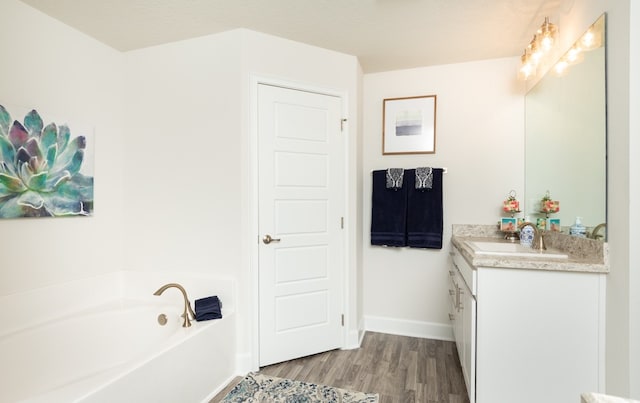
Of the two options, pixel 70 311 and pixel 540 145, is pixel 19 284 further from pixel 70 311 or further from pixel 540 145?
pixel 540 145

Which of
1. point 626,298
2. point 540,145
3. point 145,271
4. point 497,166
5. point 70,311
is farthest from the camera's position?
point 497,166

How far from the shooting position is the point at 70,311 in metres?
2.19

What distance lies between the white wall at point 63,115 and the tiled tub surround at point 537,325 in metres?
2.63

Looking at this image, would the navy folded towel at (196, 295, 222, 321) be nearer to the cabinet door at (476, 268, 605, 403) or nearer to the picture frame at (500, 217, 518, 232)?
the cabinet door at (476, 268, 605, 403)

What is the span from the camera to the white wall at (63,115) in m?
1.90

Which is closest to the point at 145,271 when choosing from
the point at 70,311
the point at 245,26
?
the point at 70,311

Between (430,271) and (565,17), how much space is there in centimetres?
206

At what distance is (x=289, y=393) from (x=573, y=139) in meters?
2.32

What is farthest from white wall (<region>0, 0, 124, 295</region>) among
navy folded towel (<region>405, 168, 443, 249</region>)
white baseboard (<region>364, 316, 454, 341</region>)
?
navy folded towel (<region>405, 168, 443, 249</region>)

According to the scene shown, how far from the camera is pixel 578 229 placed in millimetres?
1784

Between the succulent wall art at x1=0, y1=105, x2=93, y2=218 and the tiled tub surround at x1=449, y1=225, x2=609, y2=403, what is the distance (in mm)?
2652

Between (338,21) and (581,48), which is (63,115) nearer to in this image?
(338,21)

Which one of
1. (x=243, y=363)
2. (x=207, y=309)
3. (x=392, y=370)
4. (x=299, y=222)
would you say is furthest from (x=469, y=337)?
(x=207, y=309)

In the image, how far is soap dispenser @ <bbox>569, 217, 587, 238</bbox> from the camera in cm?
174
